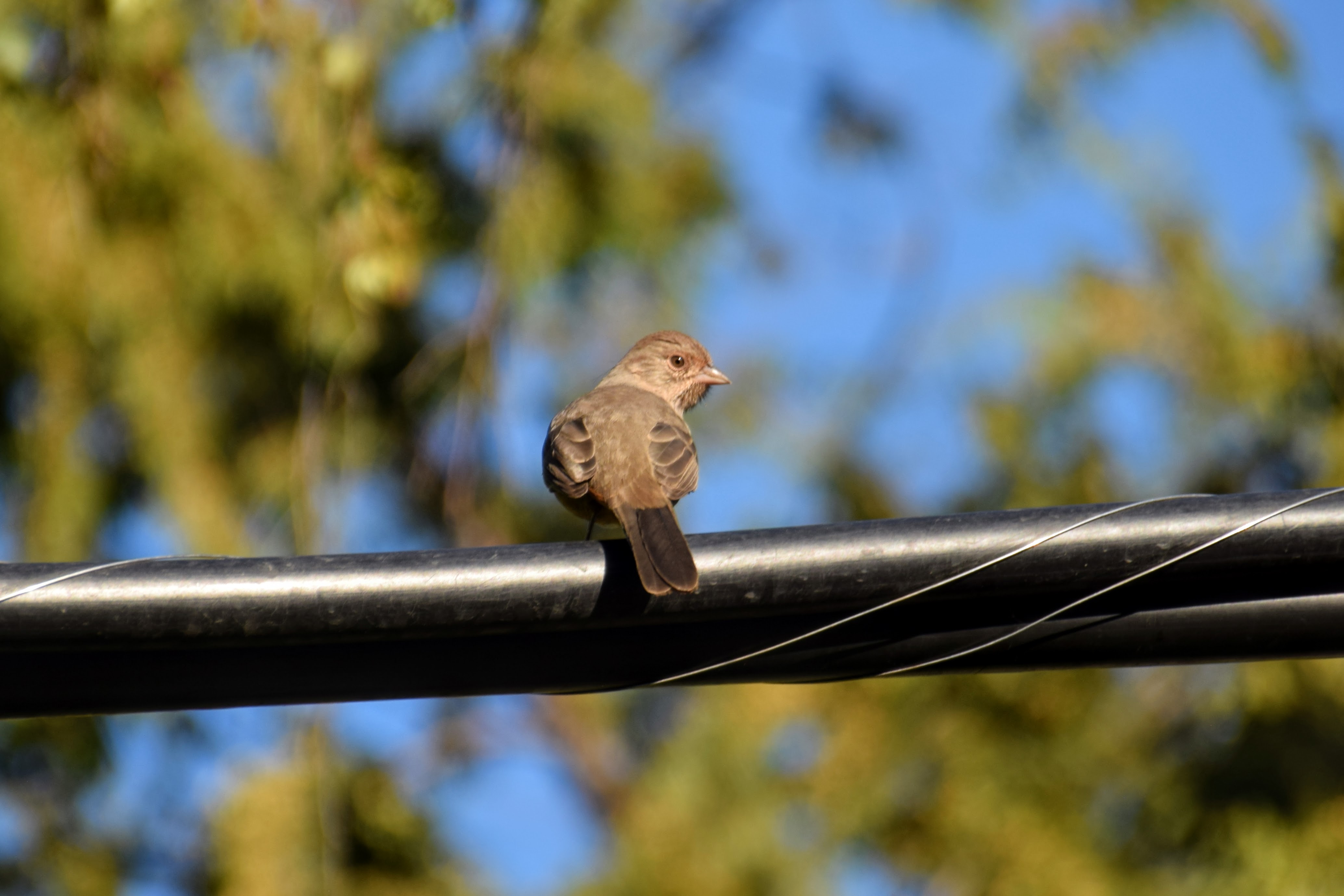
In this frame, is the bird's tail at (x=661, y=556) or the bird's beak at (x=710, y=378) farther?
the bird's beak at (x=710, y=378)

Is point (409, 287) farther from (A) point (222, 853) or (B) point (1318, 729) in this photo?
(B) point (1318, 729)

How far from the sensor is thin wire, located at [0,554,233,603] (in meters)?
2.54

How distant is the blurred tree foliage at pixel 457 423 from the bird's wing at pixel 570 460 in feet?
0.99

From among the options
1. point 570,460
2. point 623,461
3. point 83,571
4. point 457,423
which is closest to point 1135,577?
point 83,571

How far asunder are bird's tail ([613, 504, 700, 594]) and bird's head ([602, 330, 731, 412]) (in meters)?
2.57

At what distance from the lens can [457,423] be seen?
486cm

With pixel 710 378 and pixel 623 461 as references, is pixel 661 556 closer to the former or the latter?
pixel 623 461

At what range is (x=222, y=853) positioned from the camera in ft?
18.6

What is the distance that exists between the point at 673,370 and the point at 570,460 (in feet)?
5.86

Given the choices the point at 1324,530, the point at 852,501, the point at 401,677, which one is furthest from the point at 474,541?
the point at 1324,530

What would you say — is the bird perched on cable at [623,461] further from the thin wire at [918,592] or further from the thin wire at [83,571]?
the thin wire at [83,571]

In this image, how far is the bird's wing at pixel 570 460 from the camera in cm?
453

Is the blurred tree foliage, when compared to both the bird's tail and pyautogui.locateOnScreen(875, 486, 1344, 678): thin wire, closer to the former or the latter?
the bird's tail

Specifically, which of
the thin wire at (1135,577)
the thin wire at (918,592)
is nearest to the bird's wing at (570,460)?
the thin wire at (918,592)
